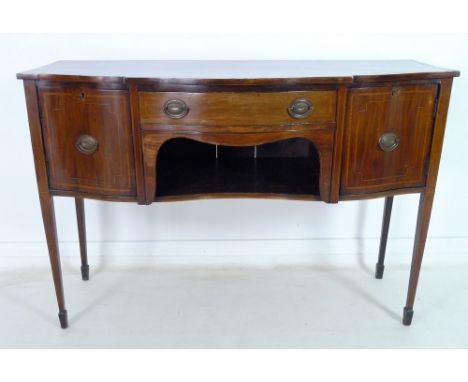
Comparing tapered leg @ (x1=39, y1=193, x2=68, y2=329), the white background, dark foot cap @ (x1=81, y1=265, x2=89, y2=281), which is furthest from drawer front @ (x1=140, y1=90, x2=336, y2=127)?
dark foot cap @ (x1=81, y1=265, x2=89, y2=281)

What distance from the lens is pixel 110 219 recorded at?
87.9 inches

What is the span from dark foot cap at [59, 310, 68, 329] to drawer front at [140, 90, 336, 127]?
806mm

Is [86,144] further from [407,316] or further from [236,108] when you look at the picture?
[407,316]

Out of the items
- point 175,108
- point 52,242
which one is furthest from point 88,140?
point 52,242

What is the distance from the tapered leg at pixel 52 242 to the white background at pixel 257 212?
500 mm

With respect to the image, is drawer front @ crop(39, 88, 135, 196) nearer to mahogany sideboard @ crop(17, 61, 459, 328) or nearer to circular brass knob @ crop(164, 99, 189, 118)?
mahogany sideboard @ crop(17, 61, 459, 328)

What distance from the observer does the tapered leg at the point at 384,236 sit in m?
2.07

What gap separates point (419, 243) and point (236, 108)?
0.84 metres

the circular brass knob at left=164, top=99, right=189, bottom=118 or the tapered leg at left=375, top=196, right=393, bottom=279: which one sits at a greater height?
the circular brass knob at left=164, top=99, right=189, bottom=118

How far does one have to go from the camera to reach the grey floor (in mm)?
1760

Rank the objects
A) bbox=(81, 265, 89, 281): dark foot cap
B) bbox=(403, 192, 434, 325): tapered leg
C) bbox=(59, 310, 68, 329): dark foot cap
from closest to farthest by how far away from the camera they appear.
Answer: bbox=(403, 192, 434, 325): tapered leg, bbox=(59, 310, 68, 329): dark foot cap, bbox=(81, 265, 89, 281): dark foot cap

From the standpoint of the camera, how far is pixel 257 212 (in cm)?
226

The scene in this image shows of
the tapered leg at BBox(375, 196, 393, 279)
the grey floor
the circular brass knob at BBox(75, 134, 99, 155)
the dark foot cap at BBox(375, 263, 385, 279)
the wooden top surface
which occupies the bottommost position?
the grey floor
